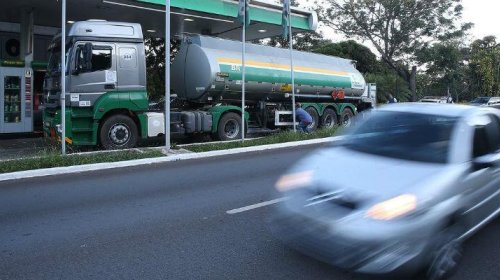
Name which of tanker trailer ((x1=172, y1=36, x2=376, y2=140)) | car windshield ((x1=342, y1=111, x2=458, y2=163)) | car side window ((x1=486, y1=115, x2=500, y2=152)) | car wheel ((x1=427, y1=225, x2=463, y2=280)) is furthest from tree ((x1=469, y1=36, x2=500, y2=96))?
car wheel ((x1=427, y1=225, x2=463, y2=280))

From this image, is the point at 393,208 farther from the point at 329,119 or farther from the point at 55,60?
the point at 329,119

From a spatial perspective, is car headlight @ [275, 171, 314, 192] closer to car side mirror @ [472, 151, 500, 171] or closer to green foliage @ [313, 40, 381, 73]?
car side mirror @ [472, 151, 500, 171]

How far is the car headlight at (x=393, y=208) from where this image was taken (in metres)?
3.85

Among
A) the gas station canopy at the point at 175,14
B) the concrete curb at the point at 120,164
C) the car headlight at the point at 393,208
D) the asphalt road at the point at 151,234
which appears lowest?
the asphalt road at the point at 151,234

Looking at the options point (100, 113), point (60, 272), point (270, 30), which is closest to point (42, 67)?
point (100, 113)

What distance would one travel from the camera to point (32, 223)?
5.96 meters

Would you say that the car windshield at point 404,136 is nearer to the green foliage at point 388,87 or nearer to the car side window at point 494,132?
the car side window at point 494,132

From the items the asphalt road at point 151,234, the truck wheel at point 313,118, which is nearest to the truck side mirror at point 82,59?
the asphalt road at point 151,234

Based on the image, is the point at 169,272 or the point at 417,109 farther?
the point at 417,109

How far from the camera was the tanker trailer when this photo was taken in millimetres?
14758

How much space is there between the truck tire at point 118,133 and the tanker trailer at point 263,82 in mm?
2938

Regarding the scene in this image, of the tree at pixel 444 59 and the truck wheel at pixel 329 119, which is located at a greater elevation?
the tree at pixel 444 59

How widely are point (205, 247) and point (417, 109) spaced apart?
9.61 ft

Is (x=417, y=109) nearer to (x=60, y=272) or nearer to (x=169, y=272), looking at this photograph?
(x=169, y=272)
